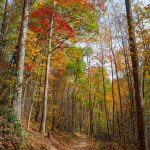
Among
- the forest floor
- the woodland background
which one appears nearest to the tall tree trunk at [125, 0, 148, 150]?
the woodland background

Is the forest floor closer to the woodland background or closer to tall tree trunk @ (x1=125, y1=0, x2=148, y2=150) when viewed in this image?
the woodland background

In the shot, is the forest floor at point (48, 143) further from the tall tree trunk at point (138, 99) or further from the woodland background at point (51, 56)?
the tall tree trunk at point (138, 99)

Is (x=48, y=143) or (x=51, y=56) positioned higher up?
(x=51, y=56)

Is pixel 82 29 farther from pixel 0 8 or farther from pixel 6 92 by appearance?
pixel 6 92

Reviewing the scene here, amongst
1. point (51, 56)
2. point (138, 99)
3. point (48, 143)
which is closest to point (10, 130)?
point (138, 99)

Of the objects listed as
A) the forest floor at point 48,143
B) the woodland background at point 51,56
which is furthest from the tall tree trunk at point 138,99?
the forest floor at point 48,143

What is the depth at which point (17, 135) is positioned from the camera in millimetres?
6691

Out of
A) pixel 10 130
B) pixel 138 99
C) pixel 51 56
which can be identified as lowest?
pixel 10 130

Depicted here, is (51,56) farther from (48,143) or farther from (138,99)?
(138,99)

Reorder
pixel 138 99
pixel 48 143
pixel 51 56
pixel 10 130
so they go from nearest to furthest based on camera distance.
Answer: pixel 10 130
pixel 138 99
pixel 48 143
pixel 51 56

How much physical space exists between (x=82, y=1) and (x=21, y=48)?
8.03m

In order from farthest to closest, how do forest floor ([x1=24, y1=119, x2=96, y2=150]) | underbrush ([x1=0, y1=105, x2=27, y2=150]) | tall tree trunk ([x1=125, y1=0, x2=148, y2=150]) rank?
forest floor ([x1=24, y1=119, x2=96, y2=150]), tall tree trunk ([x1=125, y1=0, x2=148, y2=150]), underbrush ([x1=0, y1=105, x2=27, y2=150])

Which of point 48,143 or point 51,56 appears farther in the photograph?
point 51,56

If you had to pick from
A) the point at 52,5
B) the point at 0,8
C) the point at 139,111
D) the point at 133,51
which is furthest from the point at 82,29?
the point at 139,111
